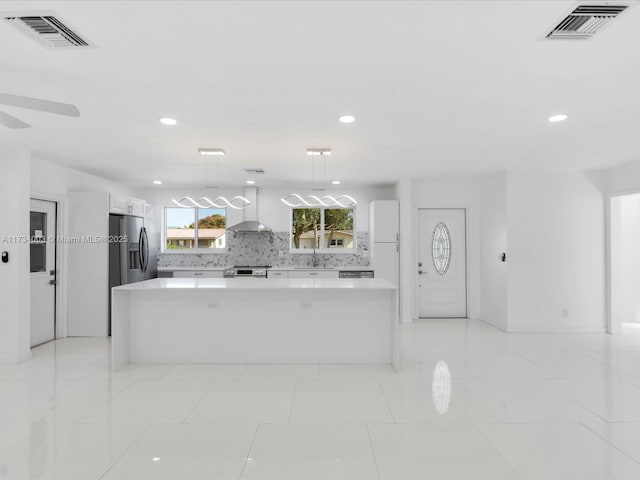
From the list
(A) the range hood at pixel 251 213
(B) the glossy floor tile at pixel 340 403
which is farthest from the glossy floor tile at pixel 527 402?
(A) the range hood at pixel 251 213

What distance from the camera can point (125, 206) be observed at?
6.42 meters

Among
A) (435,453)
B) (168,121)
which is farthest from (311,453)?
(168,121)

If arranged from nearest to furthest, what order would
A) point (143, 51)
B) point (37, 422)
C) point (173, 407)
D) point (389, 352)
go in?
point (143, 51) < point (37, 422) < point (173, 407) < point (389, 352)

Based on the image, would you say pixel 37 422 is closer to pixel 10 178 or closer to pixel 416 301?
pixel 10 178

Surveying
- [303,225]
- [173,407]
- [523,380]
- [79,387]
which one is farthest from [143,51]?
[303,225]

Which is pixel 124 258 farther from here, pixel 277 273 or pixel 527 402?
pixel 527 402

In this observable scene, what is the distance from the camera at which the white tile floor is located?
2408mm

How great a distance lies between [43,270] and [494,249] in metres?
6.60

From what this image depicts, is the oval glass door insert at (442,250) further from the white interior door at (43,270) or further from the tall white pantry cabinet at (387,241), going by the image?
the white interior door at (43,270)

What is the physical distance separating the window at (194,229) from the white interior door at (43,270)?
2446mm

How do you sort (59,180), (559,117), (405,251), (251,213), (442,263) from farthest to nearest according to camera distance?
(251,213) → (442,263) → (405,251) → (59,180) → (559,117)

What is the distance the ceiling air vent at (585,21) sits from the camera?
1972 millimetres

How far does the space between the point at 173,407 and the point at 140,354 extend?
5.21 feet

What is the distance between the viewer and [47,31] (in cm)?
215
